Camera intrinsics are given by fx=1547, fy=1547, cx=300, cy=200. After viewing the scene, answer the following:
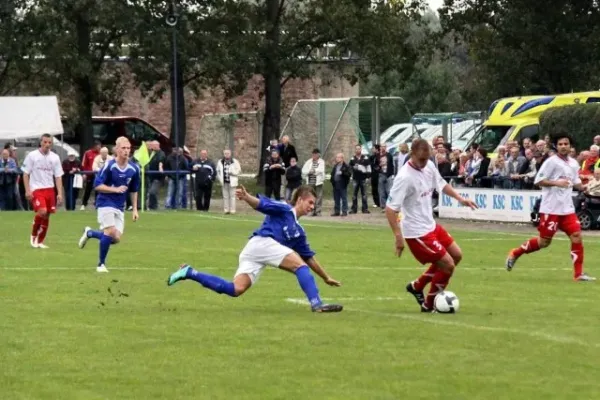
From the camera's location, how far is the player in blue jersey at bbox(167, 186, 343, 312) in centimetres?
1496

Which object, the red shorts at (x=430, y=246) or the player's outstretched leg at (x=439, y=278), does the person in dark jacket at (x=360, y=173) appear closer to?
the player's outstretched leg at (x=439, y=278)

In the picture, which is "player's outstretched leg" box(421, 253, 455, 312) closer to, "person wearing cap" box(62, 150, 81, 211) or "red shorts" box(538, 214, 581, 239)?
"red shorts" box(538, 214, 581, 239)

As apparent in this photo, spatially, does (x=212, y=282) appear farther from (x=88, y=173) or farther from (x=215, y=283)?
(x=88, y=173)

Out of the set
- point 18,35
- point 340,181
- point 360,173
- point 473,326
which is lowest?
point 340,181

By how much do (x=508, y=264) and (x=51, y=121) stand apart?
28.1 m

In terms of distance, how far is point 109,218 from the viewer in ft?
71.9

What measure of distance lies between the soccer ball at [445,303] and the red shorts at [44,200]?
40.2 feet

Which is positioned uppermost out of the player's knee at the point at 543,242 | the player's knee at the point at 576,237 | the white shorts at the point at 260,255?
the white shorts at the point at 260,255

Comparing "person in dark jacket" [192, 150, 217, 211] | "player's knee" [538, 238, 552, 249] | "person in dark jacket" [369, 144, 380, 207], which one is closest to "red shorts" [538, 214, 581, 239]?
"player's knee" [538, 238, 552, 249]

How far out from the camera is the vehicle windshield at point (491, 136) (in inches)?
1693

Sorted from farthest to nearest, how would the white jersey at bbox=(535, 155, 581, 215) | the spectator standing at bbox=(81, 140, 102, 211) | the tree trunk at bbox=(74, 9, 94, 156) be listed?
the tree trunk at bbox=(74, 9, 94, 156)
the spectator standing at bbox=(81, 140, 102, 211)
the white jersey at bbox=(535, 155, 581, 215)

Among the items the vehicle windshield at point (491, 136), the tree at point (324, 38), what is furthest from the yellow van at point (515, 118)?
the tree at point (324, 38)

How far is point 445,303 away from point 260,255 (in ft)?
6.69

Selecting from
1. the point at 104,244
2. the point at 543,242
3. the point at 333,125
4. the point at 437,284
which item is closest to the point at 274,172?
the point at 333,125
